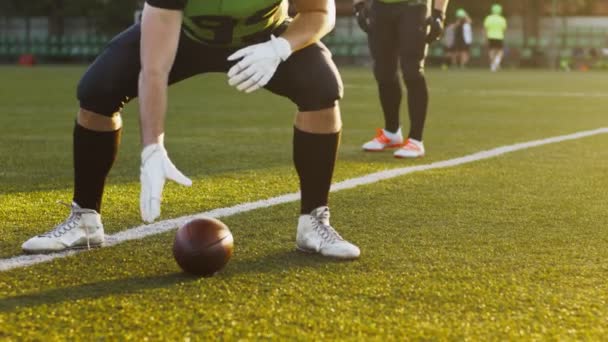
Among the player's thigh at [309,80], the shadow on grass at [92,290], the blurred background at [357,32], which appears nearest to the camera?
the shadow on grass at [92,290]

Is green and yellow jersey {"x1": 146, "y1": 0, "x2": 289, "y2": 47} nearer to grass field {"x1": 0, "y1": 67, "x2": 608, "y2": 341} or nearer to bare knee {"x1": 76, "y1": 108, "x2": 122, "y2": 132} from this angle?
bare knee {"x1": 76, "y1": 108, "x2": 122, "y2": 132}

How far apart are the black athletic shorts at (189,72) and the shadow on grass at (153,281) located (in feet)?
2.07

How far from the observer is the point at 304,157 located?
433cm

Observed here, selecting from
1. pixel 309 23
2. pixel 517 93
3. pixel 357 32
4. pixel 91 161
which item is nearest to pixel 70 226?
pixel 91 161

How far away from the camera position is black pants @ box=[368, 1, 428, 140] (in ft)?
27.3

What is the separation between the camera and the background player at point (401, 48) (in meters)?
8.30

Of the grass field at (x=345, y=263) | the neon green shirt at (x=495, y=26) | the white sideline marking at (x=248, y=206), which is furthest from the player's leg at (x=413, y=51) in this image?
the neon green shirt at (x=495, y=26)

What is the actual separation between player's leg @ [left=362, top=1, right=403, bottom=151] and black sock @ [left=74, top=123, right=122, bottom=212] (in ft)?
14.4

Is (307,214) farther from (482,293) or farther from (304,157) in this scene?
(482,293)

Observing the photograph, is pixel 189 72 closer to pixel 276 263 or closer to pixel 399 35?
pixel 276 263

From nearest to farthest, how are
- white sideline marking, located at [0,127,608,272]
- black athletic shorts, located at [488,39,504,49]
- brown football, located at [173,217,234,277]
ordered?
brown football, located at [173,217,234,277], white sideline marking, located at [0,127,608,272], black athletic shorts, located at [488,39,504,49]

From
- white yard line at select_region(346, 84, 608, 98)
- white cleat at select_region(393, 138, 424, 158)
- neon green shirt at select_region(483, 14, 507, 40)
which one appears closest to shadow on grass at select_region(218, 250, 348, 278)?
white cleat at select_region(393, 138, 424, 158)

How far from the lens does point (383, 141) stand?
8641 millimetres

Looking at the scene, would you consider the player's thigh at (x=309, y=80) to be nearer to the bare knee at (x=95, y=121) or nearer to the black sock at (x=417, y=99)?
the bare knee at (x=95, y=121)
